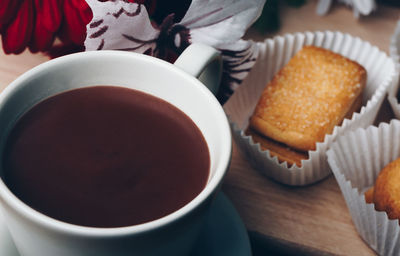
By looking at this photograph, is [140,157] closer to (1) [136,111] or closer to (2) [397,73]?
(1) [136,111]

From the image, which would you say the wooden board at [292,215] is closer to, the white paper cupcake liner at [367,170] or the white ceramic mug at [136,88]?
the white paper cupcake liner at [367,170]

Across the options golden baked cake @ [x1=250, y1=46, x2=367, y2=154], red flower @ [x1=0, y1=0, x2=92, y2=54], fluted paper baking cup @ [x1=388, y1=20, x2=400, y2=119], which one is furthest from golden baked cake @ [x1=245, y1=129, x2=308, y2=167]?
red flower @ [x1=0, y1=0, x2=92, y2=54]

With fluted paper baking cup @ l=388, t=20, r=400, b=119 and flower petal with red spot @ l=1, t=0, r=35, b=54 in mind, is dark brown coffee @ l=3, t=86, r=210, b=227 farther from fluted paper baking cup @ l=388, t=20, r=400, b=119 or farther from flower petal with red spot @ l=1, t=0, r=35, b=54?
fluted paper baking cup @ l=388, t=20, r=400, b=119

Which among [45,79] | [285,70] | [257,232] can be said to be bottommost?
[257,232]

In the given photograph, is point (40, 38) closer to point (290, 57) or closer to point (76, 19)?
point (76, 19)

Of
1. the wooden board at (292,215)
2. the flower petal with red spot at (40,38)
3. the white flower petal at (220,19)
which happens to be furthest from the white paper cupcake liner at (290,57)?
the flower petal with red spot at (40,38)

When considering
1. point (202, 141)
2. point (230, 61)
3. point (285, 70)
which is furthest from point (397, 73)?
point (202, 141)
